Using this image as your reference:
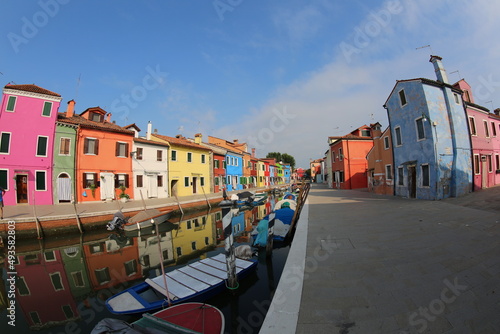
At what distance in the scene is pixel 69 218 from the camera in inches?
519

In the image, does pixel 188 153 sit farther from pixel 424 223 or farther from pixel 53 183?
pixel 424 223

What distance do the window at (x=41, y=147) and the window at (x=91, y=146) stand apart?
248 cm

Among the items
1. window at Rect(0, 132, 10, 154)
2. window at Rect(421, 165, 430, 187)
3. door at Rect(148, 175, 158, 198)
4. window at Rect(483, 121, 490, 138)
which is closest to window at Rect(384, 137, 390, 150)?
window at Rect(421, 165, 430, 187)

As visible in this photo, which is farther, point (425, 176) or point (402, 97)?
point (402, 97)

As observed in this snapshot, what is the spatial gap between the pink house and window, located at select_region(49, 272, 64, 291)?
11888 millimetres

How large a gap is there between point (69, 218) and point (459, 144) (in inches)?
969

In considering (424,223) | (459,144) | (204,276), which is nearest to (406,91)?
(459,144)

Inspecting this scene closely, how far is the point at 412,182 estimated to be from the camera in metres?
14.9

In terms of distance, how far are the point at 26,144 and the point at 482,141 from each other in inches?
1336

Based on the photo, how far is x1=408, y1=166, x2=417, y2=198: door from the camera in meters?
14.7

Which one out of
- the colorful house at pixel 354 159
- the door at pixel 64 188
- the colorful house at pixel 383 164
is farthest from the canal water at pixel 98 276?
the colorful house at pixel 354 159

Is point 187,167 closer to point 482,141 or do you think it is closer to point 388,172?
point 388,172

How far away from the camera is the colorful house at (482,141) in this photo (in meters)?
14.6

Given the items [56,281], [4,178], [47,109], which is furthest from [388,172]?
[4,178]
